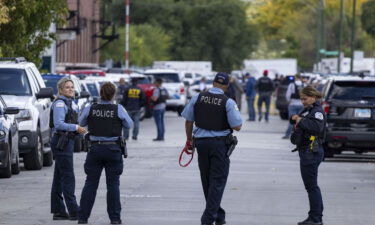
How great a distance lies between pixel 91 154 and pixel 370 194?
587 cm

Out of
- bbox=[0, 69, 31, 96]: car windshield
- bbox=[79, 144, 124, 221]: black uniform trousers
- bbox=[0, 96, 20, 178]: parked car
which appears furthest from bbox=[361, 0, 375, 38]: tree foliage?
bbox=[79, 144, 124, 221]: black uniform trousers

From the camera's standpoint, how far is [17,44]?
30812mm

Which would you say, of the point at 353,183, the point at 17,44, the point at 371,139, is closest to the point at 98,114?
the point at 353,183

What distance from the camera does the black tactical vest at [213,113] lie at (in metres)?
13.8

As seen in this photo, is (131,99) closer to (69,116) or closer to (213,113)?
(69,116)

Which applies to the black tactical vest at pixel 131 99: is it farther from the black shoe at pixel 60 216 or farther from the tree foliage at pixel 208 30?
the tree foliage at pixel 208 30

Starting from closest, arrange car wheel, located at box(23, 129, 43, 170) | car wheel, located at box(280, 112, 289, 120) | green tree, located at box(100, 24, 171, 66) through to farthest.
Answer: car wheel, located at box(23, 129, 43, 170) < car wheel, located at box(280, 112, 289, 120) < green tree, located at box(100, 24, 171, 66)

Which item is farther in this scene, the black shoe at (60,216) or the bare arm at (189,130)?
the black shoe at (60,216)

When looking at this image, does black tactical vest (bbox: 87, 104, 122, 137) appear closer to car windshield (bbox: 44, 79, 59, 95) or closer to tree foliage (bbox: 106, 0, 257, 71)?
car windshield (bbox: 44, 79, 59, 95)

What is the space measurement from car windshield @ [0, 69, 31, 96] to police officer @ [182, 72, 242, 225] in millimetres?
9377

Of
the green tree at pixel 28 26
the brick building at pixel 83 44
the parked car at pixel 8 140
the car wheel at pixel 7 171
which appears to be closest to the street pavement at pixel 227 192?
→ the car wheel at pixel 7 171

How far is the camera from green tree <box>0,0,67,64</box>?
29.6 m

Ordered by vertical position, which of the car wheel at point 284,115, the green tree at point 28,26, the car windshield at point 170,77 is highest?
the green tree at point 28,26

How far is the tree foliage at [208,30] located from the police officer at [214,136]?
10089 cm
